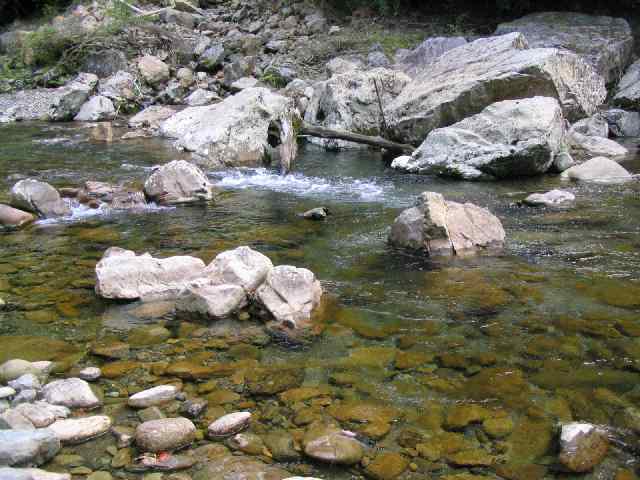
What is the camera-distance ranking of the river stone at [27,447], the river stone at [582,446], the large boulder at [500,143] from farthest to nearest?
the large boulder at [500,143]
the river stone at [582,446]
the river stone at [27,447]

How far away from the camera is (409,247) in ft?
19.5

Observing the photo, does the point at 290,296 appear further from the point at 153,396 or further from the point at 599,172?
the point at 599,172

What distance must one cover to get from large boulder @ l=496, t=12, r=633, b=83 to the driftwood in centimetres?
564

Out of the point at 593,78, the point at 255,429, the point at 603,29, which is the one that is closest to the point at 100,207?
the point at 255,429

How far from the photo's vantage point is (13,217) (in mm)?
6980

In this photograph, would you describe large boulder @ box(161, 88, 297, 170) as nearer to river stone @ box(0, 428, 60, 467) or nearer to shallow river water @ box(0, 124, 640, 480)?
shallow river water @ box(0, 124, 640, 480)

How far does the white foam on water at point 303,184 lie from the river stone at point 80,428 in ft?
18.0

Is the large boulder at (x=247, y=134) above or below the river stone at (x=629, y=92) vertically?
below

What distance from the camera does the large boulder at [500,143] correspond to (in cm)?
912

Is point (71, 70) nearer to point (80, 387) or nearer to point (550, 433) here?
point (80, 387)

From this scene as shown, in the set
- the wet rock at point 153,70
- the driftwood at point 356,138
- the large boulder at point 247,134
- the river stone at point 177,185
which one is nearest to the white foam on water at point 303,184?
the large boulder at point 247,134

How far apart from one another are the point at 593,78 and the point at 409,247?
25.7 feet

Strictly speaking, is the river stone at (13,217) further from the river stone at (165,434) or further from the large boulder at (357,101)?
the large boulder at (357,101)

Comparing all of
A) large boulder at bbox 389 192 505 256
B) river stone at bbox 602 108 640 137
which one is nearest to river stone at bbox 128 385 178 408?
large boulder at bbox 389 192 505 256
